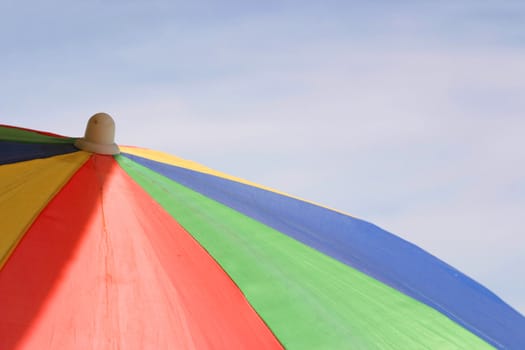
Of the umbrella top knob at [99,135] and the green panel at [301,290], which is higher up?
the umbrella top knob at [99,135]

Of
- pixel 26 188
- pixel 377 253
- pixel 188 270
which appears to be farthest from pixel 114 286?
pixel 377 253

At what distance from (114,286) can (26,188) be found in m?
0.52

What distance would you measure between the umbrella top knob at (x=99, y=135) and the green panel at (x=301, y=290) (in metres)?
0.06

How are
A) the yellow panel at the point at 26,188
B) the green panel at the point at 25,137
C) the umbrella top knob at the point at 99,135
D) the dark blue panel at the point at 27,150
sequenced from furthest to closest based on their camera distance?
the green panel at the point at 25,137, the umbrella top knob at the point at 99,135, the dark blue panel at the point at 27,150, the yellow panel at the point at 26,188

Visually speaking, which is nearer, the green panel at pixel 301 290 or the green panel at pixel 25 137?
the green panel at pixel 301 290

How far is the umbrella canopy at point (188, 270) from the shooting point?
6.97 feet

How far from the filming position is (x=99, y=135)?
2.89m

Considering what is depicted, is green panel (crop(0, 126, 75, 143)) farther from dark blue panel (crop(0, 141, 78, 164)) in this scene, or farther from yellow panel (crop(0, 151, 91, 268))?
yellow panel (crop(0, 151, 91, 268))

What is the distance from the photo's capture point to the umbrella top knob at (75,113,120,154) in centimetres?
289

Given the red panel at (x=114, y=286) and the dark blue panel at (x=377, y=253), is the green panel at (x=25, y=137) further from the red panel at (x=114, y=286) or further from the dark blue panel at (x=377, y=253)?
the red panel at (x=114, y=286)

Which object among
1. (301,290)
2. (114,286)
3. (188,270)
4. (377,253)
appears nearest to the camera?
(114,286)

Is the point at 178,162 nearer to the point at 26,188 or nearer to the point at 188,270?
the point at 26,188

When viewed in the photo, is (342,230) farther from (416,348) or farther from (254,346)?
(254,346)

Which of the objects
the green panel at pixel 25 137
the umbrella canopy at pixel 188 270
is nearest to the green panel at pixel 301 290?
the umbrella canopy at pixel 188 270
